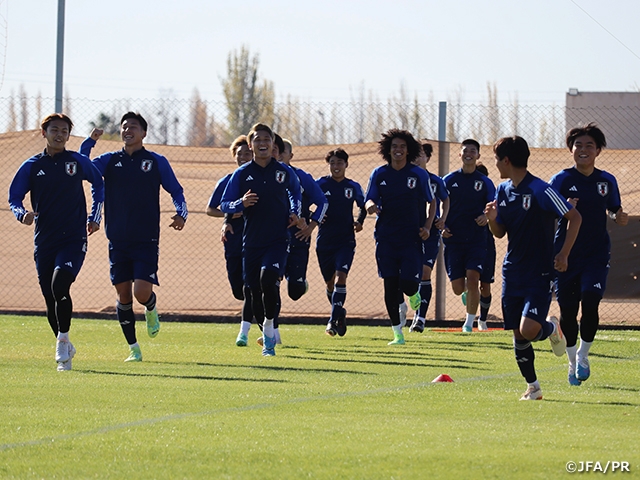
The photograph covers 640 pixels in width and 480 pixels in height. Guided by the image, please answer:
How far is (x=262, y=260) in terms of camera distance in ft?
36.7

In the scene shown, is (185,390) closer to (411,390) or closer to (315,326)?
(411,390)

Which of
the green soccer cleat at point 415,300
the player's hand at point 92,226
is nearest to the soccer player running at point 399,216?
the green soccer cleat at point 415,300

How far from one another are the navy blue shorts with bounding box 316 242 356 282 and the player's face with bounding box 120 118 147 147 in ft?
13.6

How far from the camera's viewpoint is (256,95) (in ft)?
216

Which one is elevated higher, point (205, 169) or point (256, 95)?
point (256, 95)

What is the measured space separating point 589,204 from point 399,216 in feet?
12.5

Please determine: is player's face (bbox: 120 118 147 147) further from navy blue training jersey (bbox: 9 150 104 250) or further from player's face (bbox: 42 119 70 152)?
player's face (bbox: 42 119 70 152)

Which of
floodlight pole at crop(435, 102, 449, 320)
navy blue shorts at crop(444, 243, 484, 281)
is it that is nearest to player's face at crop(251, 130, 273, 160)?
navy blue shorts at crop(444, 243, 484, 281)

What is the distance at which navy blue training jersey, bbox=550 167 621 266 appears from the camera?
9141 mm

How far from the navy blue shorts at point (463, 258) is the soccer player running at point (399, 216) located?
2.13 m

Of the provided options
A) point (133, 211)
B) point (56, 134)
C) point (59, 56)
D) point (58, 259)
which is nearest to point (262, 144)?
point (133, 211)

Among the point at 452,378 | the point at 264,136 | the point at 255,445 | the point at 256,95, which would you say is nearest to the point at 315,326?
the point at 264,136

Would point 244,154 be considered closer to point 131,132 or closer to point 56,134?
point 131,132

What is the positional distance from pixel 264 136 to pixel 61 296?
245 cm
